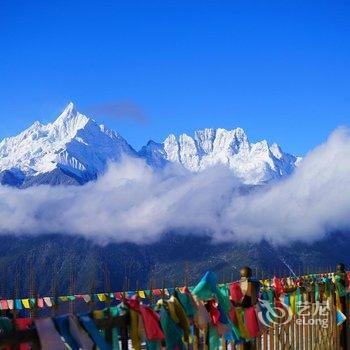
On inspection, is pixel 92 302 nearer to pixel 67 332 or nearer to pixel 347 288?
pixel 67 332

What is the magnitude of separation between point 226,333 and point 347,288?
4.72m

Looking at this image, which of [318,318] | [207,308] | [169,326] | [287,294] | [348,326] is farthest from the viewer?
[348,326]

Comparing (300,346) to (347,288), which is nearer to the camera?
(300,346)

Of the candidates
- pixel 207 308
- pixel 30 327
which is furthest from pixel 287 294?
pixel 30 327

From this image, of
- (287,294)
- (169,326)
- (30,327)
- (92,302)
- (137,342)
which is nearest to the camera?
(30,327)

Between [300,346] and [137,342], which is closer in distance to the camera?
[137,342]

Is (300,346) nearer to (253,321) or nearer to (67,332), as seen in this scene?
(253,321)

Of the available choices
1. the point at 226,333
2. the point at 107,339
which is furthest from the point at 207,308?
the point at 107,339

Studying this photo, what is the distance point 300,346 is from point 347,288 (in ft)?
8.19

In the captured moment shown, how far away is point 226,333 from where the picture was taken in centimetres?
665

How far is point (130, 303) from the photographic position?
5180 millimetres

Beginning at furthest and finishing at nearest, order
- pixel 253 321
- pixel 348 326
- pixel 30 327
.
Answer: pixel 348 326 < pixel 253 321 < pixel 30 327

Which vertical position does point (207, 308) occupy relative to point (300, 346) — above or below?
above

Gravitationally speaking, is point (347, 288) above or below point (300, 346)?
above
